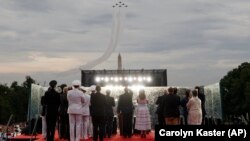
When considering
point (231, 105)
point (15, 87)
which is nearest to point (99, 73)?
point (231, 105)

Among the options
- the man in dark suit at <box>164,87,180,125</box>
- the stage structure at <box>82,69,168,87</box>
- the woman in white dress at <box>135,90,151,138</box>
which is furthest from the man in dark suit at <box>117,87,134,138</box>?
the stage structure at <box>82,69,168,87</box>

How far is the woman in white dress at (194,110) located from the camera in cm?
1512

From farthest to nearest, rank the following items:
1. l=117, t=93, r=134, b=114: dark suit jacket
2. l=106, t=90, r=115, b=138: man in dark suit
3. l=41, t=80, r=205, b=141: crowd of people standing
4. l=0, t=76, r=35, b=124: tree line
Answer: l=0, t=76, r=35, b=124: tree line < l=117, t=93, r=134, b=114: dark suit jacket < l=106, t=90, r=115, b=138: man in dark suit < l=41, t=80, r=205, b=141: crowd of people standing

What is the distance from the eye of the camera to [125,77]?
1332 inches

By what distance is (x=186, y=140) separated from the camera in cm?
768

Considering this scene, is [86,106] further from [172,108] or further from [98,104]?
[172,108]

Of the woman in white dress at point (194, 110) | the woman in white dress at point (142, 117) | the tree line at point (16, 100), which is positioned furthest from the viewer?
the tree line at point (16, 100)

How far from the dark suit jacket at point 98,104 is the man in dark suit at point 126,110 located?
7.67ft

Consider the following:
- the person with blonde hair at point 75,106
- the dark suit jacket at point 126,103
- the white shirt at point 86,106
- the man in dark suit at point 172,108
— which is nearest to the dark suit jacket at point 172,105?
the man in dark suit at point 172,108

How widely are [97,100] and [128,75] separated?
2045 centimetres

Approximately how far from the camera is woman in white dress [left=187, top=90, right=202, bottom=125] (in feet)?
49.6

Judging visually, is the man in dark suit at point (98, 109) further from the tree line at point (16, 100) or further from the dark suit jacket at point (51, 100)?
the tree line at point (16, 100)

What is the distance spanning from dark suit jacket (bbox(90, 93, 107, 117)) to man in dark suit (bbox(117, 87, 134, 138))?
7.67 ft

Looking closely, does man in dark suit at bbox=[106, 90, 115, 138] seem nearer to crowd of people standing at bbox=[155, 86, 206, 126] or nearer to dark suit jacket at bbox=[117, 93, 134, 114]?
dark suit jacket at bbox=[117, 93, 134, 114]
